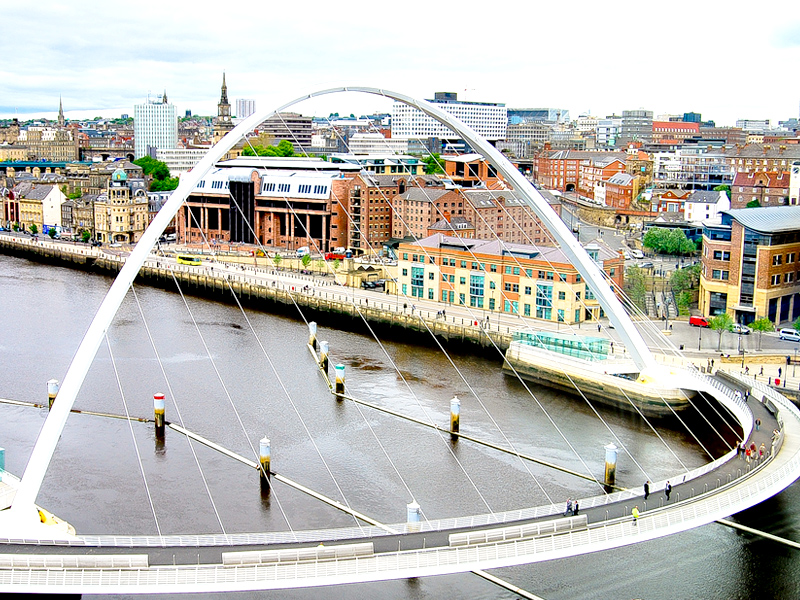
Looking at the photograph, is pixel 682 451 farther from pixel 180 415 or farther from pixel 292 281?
pixel 292 281

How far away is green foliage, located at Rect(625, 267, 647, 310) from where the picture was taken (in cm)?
4497

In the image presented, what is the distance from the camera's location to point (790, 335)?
3800cm

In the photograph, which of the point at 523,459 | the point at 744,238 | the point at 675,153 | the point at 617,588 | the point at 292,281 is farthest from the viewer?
the point at 675,153

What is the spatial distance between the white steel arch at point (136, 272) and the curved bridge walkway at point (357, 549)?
5.24 ft

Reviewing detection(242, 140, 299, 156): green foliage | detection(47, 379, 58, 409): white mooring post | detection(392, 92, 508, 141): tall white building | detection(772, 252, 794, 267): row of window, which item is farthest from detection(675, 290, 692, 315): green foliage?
detection(392, 92, 508, 141): tall white building

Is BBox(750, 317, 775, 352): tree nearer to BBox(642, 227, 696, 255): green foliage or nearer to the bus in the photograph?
BBox(642, 227, 696, 255): green foliage

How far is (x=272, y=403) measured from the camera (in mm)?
30766

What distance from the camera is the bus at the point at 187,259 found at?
6366 centimetres

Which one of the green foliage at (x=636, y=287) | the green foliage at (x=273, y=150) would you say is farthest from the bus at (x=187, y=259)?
the green foliage at (x=273, y=150)

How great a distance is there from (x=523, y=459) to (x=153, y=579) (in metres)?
12.8

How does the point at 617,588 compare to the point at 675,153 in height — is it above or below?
below

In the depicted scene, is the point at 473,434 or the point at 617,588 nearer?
the point at 617,588

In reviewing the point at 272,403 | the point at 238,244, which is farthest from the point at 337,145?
the point at 272,403

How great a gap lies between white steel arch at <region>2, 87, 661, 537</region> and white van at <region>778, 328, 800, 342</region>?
1466 centimetres
